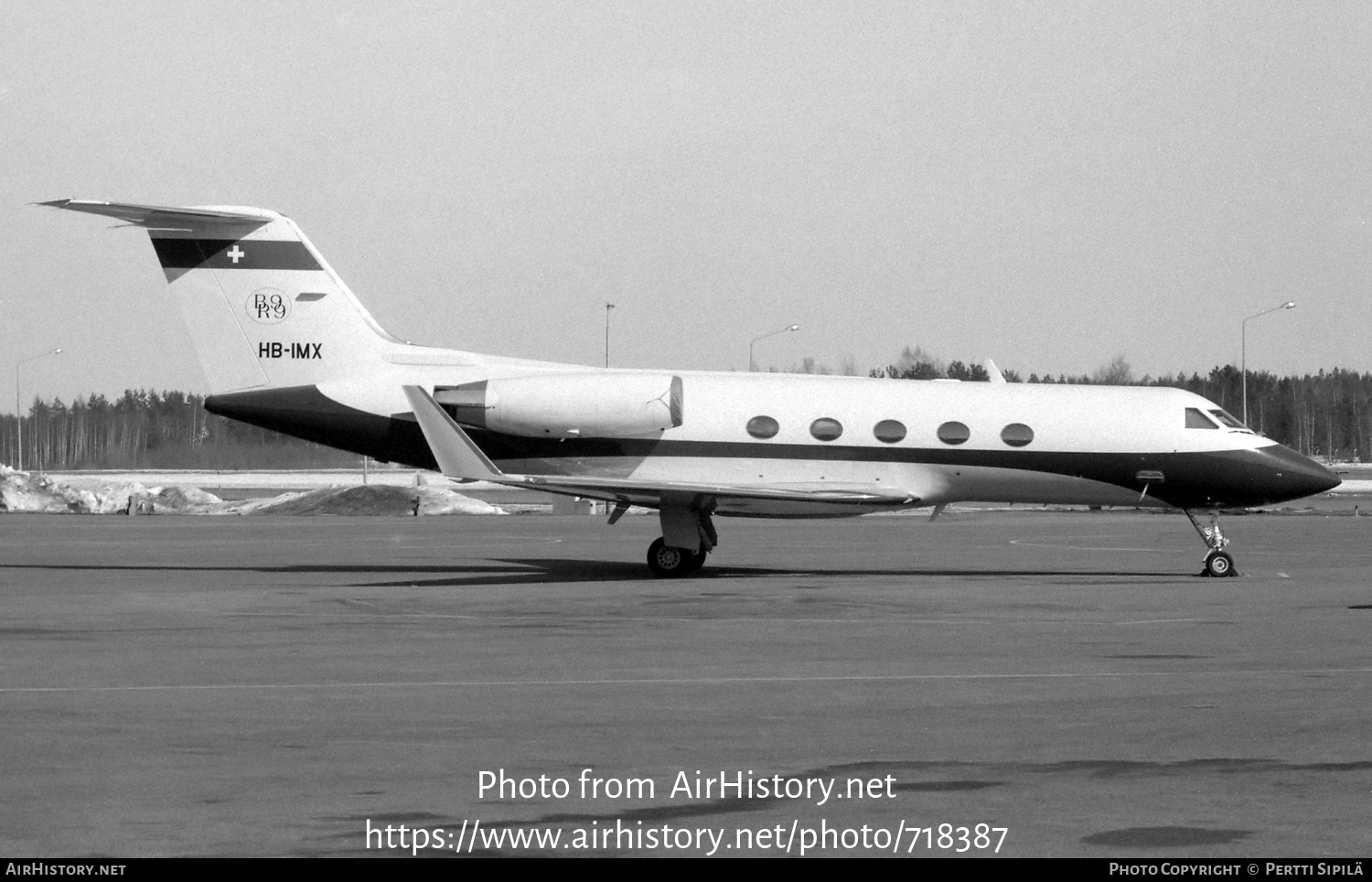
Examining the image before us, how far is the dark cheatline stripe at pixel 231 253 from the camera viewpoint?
22922 mm

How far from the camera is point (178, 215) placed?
22391mm

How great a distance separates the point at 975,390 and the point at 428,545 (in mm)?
11309

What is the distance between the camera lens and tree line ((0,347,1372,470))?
90.0 meters

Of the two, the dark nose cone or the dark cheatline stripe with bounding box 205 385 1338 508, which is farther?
the dark nose cone

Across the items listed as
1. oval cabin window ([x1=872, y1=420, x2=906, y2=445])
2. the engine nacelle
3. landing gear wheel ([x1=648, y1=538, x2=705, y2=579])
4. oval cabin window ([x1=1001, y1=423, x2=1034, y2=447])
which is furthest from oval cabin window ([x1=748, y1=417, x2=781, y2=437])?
oval cabin window ([x1=1001, y1=423, x2=1034, y2=447])

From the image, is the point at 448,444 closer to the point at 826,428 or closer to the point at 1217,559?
the point at 826,428

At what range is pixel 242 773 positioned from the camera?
778cm

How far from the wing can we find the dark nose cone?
5.20 metres

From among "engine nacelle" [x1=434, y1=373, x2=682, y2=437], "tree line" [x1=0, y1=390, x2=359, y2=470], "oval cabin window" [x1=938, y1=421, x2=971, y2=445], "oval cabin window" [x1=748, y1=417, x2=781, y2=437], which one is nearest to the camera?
"engine nacelle" [x1=434, y1=373, x2=682, y2=437]

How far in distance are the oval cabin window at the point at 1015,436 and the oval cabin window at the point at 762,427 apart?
3.31 meters

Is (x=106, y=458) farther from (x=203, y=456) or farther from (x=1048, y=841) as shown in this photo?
(x=1048, y=841)

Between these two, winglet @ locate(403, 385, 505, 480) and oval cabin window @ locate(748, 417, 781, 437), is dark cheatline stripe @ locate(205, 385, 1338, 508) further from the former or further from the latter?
winglet @ locate(403, 385, 505, 480)

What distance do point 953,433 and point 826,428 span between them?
6.07 ft

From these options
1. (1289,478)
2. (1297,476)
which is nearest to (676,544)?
(1289,478)
